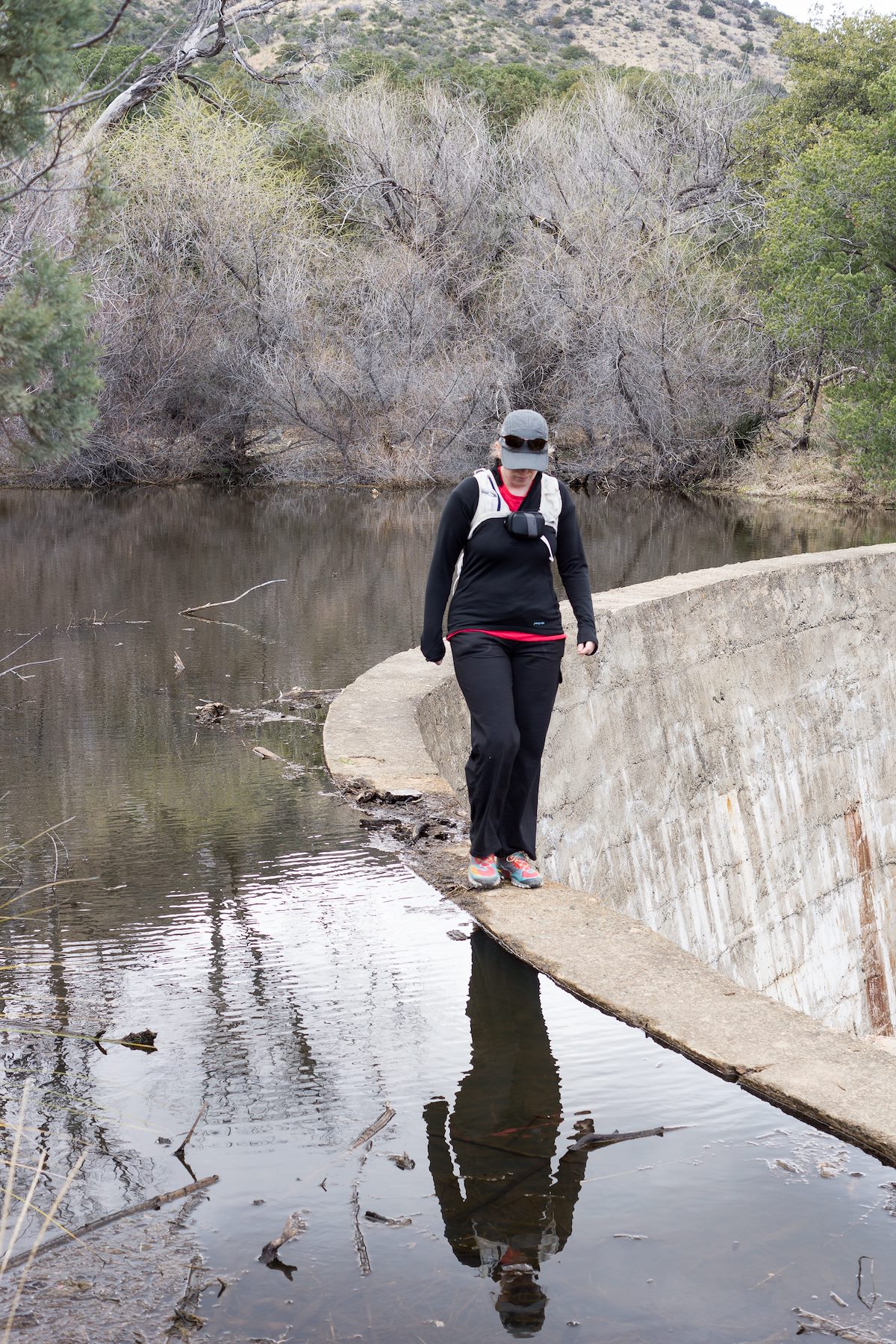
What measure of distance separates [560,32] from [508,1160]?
100 m

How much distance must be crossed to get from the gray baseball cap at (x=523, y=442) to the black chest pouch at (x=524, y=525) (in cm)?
17

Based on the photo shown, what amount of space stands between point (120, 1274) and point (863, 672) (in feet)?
37.6

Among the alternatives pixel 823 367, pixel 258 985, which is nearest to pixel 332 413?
pixel 823 367

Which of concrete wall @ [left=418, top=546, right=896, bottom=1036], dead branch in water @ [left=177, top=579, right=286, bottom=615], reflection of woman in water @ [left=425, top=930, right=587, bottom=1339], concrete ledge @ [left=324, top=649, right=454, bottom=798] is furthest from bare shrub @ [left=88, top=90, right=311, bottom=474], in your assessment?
reflection of woman in water @ [left=425, top=930, right=587, bottom=1339]

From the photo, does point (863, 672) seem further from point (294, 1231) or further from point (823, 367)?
point (823, 367)

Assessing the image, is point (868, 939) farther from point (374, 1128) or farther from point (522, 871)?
point (374, 1128)

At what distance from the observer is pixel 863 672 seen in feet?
43.9

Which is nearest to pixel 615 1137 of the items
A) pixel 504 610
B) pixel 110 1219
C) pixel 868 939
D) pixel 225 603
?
pixel 110 1219

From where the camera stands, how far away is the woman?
5.12 meters

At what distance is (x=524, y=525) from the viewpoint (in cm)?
508

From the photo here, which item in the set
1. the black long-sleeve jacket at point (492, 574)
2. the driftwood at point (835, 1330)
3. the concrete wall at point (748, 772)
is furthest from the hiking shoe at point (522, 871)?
the concrete wall at point (748, 772)

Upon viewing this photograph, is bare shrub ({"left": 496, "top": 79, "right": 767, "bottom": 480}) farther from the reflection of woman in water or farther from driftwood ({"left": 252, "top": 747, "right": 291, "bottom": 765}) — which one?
the reflection of woman in water

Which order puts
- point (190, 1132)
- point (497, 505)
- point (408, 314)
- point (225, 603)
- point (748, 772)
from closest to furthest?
point (190, 1132) < point (497, 505) < point (748, 772) < point (225, 603) < point (408, 314)

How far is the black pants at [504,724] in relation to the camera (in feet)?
17.1
